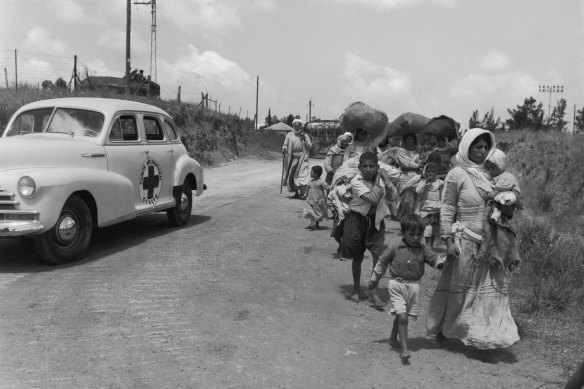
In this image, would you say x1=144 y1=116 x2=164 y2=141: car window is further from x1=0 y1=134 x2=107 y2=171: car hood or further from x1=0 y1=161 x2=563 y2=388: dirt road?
x1=0 y1=161 x2=563 y2=388: dirt road

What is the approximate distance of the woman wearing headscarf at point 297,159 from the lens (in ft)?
42.1

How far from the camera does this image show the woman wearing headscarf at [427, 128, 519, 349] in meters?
3.95

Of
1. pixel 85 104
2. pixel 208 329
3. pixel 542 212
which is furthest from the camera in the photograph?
pixel 542 212

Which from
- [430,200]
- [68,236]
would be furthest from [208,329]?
[430,200]

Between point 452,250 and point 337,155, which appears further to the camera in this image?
point 337,155

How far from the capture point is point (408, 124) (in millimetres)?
8453

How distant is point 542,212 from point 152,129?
9888 mm

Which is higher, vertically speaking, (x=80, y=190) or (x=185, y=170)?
(x=185, y=170)

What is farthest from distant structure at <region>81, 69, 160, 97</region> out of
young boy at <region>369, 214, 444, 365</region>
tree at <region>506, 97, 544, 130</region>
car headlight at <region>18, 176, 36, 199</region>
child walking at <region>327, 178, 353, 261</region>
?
tree at <region>506, 97, 544, 130</region>

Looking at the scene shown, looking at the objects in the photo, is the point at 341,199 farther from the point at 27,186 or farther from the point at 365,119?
the point at 27,186

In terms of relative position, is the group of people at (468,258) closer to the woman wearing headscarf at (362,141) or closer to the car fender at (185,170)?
the woman wearing headscarf at (362,141)

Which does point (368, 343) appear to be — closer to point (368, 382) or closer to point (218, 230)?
point (368, 382)

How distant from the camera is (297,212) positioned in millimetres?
10797

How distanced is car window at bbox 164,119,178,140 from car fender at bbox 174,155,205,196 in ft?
1.16
